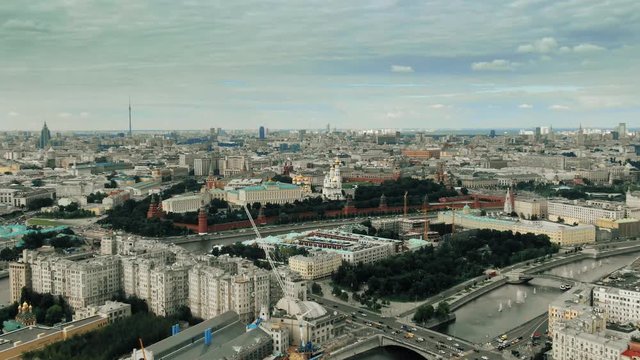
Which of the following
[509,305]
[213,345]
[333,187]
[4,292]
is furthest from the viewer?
[333,187]

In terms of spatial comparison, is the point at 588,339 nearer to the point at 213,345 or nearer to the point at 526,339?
the point at 526,339

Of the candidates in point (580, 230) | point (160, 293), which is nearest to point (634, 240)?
point (580, 230)

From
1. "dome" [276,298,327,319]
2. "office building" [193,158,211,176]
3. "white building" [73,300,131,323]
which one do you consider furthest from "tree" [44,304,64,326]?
"office building" [193,158,211,176]

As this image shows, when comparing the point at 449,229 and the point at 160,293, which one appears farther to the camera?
the point at 449,229

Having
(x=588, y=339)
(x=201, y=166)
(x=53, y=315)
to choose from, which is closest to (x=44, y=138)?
(x=201, y=166)

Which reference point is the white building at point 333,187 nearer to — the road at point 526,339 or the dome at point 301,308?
the road at point 526,339

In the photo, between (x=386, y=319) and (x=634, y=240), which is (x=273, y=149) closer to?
(x=634, y=240)
